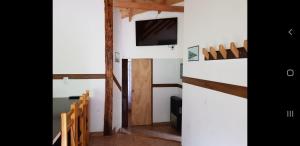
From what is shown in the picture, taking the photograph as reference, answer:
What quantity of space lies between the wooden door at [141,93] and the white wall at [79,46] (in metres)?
2.61

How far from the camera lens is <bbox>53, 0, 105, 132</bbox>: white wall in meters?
3.64

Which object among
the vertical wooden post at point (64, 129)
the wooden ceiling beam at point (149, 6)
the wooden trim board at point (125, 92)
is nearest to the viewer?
the vertical wooden post at point (64, 129)

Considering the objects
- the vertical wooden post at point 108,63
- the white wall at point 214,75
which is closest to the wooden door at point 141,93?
the vertical wooden post at point 108,63

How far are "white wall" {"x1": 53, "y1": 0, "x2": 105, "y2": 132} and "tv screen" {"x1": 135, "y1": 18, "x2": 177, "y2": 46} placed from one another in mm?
2062

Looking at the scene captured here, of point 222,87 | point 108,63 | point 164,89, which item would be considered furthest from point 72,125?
point 164,89

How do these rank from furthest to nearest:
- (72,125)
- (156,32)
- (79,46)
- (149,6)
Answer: (156,32)
(149,6)
(79,46)
(72,125)

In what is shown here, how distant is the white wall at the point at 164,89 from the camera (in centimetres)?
641

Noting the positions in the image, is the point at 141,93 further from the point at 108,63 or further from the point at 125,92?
the point at 108,63

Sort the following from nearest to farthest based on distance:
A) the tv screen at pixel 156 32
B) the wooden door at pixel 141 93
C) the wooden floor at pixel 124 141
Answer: the wooden floor at pixel 124 141 → the tv screen at pixel 156 32 → the wooden door at pixel 141 93

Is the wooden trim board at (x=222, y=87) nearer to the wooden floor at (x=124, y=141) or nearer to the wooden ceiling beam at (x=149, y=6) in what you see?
the wooden floor at (x=124, y=141)

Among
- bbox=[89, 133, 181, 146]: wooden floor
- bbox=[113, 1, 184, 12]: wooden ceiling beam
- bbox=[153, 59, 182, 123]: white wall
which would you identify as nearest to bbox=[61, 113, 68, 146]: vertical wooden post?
bbox=[89, 133, 181, 146]: wooden floor

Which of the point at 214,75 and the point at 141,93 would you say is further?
the point at 141,93

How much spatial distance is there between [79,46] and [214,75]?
238cm

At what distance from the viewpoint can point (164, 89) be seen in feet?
21.2
